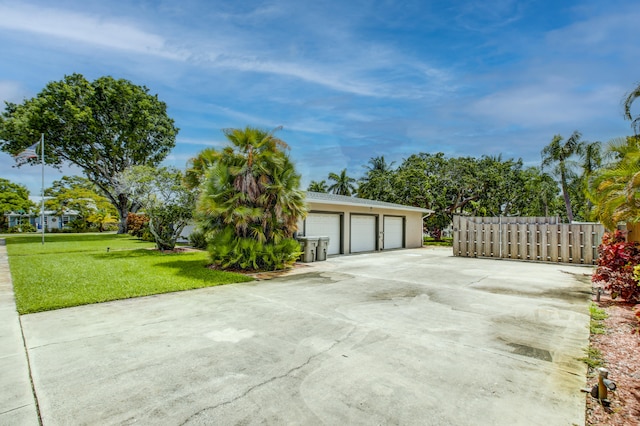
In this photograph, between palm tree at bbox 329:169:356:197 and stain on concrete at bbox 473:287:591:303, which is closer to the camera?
stain on concrete at bbox 473:287:591:303

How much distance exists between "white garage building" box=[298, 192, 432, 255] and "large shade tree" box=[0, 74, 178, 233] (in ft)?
50.4

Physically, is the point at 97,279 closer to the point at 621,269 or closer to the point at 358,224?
the point at 358,224

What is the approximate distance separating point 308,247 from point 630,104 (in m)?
9.71

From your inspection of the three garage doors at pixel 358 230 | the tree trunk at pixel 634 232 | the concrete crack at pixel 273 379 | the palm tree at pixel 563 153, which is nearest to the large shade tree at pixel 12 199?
the three garage doors at pixel 358 230

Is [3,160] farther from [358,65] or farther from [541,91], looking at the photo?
[541,91]

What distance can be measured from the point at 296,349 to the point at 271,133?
7.61 meters

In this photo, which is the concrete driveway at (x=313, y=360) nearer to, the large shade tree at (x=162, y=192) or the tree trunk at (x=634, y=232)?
the tree trunk at (x=634, y=232)

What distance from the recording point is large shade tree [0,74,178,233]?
23.0 meters

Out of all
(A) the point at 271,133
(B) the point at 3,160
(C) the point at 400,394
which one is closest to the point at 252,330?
(C) the point at 400,394

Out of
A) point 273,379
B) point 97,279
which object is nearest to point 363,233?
point 97,279

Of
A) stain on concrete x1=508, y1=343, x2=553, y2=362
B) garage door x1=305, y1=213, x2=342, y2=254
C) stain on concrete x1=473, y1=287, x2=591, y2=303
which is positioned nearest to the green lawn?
garage door x1=305, y1=213, x2=342, y2=254

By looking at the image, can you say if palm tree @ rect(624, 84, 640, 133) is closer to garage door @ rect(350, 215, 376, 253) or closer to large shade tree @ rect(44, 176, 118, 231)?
garage door @ rect(350, 215, 376, 253)

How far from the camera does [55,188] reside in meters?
37.9

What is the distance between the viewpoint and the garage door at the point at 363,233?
1611cm
